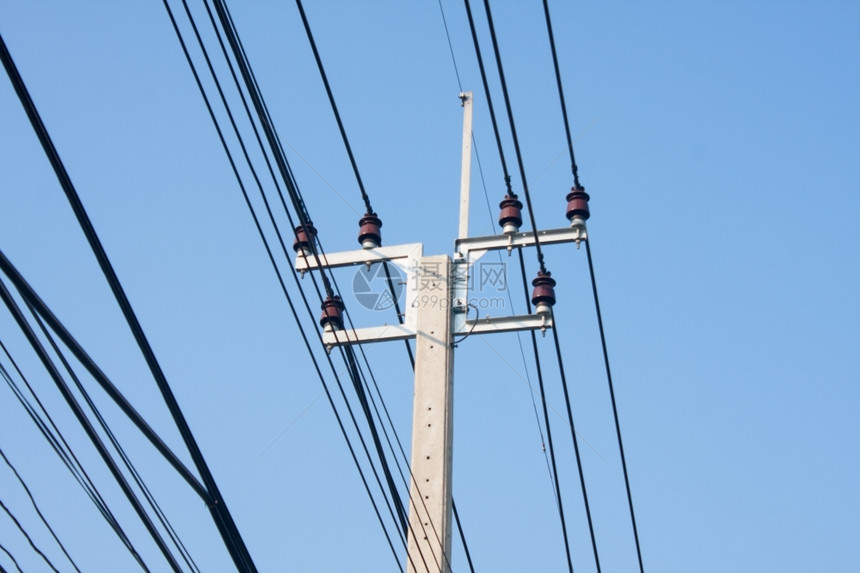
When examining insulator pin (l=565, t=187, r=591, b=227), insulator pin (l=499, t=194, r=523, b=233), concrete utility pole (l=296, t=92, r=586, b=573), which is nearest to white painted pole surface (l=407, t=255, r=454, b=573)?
concrete utility pole (l=296, t=92, r=586, b=573)

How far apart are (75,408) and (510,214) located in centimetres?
439

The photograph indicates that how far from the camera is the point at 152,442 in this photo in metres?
6.38

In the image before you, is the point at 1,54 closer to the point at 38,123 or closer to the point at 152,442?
the point at 38,123

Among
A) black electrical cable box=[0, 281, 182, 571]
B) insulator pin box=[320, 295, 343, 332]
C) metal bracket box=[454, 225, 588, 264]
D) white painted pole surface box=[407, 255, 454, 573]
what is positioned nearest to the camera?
black electrical cable box=[0, 281, 182, 571]

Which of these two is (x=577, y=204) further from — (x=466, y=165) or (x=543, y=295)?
(x=466, y=165)

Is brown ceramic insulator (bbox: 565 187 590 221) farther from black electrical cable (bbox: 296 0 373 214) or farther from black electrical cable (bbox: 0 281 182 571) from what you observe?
black electrical cable (bbox: 0 281 182 571)

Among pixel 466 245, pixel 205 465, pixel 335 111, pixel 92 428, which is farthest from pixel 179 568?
pixel 466 245

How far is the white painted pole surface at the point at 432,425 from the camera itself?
26.7 feet

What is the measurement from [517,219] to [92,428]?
14.3 ft

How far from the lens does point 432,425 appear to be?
27.9 feet

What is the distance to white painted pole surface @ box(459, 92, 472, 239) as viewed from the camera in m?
9.69

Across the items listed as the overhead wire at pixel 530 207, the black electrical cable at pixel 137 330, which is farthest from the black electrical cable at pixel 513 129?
the black electrical cable at pixel 137 330

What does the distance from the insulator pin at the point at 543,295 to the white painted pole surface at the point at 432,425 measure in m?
0.78

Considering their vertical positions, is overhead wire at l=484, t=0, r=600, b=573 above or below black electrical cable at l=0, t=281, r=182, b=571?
above
